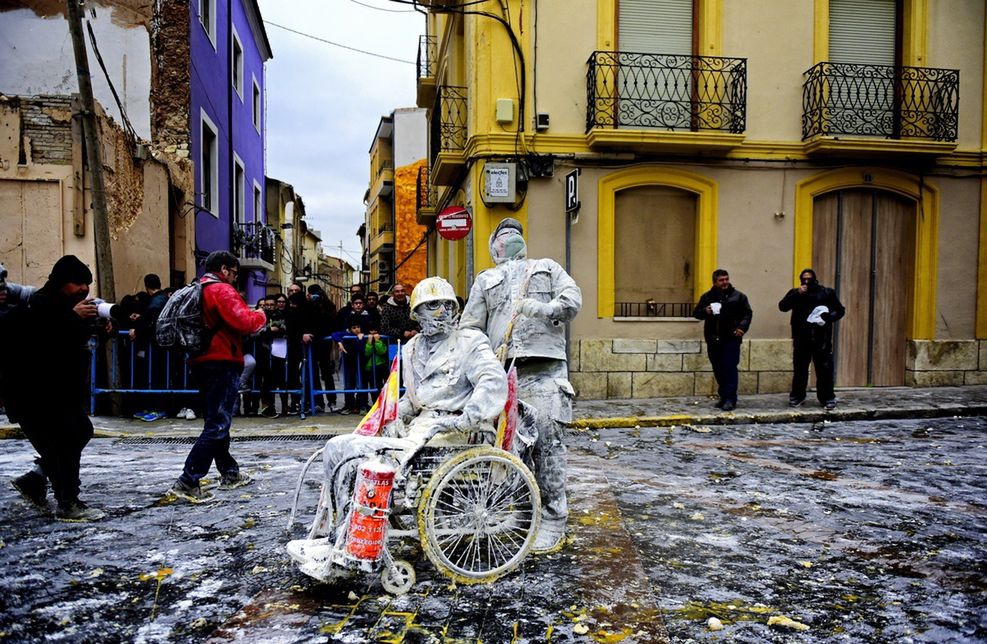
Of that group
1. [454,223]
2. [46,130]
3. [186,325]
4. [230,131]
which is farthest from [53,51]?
[186,325]

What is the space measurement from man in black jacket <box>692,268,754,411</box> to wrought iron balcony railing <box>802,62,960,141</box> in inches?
149

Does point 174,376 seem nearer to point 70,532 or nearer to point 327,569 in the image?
point 70,532

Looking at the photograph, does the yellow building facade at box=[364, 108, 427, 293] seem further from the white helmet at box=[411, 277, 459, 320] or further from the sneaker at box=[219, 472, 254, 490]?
the white helmet at box=[411, 277, 459, 320]

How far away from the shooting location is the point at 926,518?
16.8 ft

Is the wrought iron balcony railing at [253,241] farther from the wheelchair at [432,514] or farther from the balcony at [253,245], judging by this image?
the wheelchair at [432,514]

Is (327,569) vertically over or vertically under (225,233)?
under

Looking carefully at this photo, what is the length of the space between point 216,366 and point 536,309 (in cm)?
251

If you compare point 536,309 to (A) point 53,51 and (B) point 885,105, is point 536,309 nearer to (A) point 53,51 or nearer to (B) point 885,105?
(B) point 885,105

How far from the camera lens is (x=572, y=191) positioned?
11.2 meters

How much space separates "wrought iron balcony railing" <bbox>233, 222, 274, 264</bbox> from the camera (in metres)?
21.0

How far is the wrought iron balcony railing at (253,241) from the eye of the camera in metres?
21.0

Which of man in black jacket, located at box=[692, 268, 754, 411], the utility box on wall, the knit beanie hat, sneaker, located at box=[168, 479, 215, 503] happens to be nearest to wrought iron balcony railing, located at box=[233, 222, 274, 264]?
the utility box on wall

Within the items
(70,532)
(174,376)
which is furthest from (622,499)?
(174,376)

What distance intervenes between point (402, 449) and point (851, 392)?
10.5 meters
